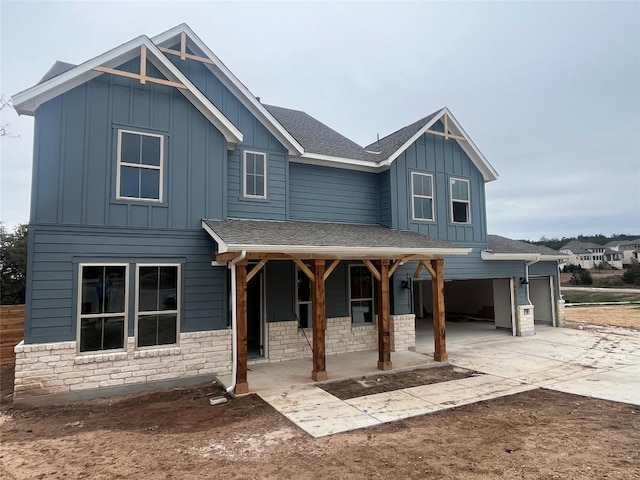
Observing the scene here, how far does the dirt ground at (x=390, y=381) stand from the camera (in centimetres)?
702

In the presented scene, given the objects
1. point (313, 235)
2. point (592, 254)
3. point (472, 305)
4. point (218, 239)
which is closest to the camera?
point (218, 239)

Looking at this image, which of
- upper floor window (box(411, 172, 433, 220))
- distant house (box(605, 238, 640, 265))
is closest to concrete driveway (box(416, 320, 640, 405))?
upper floor window (box(411, 172, 433, 220))

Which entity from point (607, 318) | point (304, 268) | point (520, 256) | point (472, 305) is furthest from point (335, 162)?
point (607, 318)

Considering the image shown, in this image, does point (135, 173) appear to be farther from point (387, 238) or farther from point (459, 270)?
point (459, 270)

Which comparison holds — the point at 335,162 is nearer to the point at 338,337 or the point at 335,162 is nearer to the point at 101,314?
the point at 338,337

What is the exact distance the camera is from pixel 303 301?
9.93 m

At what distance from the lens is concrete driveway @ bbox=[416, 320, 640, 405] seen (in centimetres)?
732

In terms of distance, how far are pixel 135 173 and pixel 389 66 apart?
15.1m

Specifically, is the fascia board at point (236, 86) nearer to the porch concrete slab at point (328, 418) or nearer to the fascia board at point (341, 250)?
the fascia board at point (341, 250)

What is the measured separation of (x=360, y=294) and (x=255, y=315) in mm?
3069

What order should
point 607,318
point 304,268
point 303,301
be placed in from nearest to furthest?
point 304,268 < point 303,301 < point 607,318

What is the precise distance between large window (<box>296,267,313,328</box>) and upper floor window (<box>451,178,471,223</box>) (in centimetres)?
540

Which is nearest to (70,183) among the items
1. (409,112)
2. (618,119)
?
(409,112)

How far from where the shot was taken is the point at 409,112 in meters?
28.4
